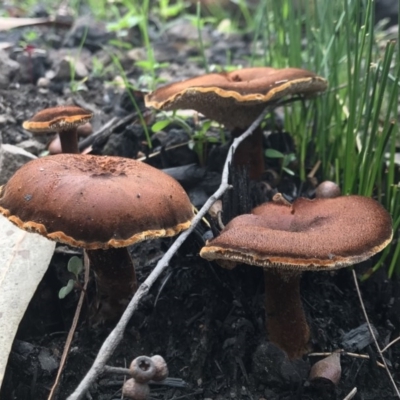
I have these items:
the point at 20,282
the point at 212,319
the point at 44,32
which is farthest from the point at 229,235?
the point at 44,32

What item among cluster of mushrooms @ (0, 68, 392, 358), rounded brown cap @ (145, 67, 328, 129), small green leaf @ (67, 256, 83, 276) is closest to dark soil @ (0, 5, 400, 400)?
cluster of mushrooms @ (0, 68, 392, 358)

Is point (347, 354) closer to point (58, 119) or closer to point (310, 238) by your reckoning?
point (310, 238)

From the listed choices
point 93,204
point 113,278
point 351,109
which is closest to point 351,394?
point 113,278

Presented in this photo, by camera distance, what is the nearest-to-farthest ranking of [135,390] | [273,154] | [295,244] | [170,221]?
[135,390], [295,244], [170,221], [273,154]

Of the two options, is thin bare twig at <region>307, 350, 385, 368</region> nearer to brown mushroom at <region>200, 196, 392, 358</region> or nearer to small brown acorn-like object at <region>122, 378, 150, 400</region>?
brown mushroom at <region>200, 196, 392, 358</region>

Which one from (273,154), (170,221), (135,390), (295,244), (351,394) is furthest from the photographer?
(273,154)

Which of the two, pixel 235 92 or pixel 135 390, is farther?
pixel 235 92

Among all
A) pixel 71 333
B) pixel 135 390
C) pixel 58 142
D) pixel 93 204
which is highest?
pixel 93 204
